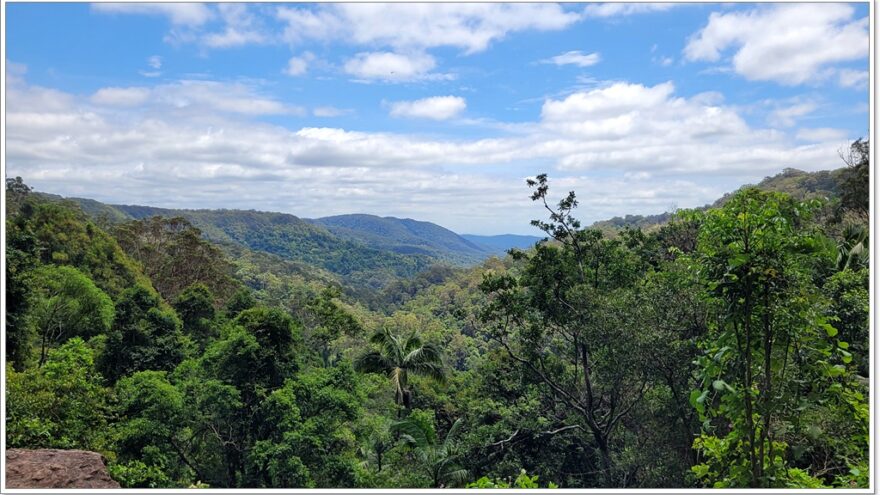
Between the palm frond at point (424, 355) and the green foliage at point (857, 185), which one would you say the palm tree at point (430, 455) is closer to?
the palm frond at point (424, 355)

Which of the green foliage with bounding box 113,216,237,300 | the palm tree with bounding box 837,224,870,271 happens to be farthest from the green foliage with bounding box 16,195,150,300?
the palm tree with bounding box 837,224,870,271

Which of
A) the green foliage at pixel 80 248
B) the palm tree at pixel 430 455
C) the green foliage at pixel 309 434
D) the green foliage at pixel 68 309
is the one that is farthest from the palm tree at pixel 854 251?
the green foliage at pixel 80 248

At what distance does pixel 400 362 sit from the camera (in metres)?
15.4

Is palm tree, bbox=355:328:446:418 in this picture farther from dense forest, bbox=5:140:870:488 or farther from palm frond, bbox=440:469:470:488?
palm frond, bbox=440:469:470:488

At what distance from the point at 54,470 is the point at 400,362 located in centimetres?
1043

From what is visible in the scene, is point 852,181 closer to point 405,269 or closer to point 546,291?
point 546,291

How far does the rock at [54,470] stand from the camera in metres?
5.12

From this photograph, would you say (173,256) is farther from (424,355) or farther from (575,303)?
(575,303)

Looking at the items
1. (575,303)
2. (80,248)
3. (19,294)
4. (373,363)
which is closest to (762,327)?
(575,303)

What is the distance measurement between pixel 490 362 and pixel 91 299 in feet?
43.0

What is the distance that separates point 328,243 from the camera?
597ft

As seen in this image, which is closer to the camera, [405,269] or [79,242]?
[79,242]

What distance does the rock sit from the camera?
5.12 metres

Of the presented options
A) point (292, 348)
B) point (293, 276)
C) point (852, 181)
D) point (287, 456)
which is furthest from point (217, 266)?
point (293, 276)
